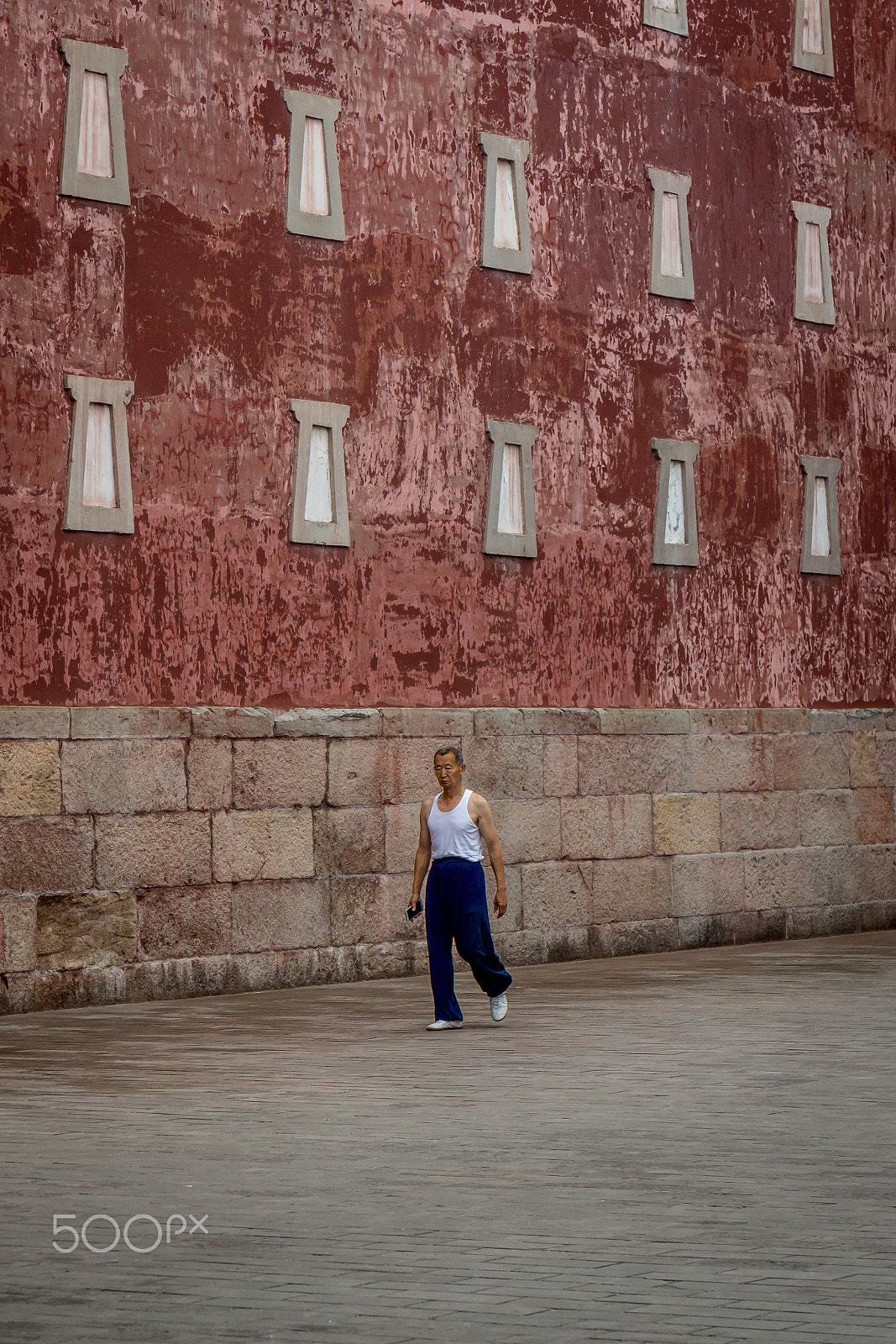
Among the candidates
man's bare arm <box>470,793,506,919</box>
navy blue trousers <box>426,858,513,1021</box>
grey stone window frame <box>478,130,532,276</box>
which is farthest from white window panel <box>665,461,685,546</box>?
navy blue trousers <box>426,858,513,1021</box>

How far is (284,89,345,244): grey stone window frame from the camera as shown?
1780 cm

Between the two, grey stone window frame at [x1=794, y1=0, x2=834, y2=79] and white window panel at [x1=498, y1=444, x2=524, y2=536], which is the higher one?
grey stone window frame at [x1=794, y1=0, x2=834, y2=79]

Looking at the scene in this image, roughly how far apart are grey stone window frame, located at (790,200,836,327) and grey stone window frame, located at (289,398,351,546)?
6.23m

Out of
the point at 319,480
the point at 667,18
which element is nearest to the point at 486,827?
the point at 319,480

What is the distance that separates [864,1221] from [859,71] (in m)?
17.7

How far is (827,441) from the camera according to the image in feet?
75.0

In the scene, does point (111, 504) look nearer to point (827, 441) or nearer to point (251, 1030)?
point (251, 1030)

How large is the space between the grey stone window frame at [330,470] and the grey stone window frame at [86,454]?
164cm

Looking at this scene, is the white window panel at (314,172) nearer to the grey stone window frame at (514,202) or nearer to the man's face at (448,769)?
the grey stone window frame at (514,202)

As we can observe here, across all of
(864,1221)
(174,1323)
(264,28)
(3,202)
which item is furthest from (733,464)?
(174,1323)

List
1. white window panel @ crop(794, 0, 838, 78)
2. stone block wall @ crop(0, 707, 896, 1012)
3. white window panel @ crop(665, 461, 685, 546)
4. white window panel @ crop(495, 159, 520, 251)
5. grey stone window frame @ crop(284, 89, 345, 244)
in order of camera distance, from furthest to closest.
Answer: white window panel @ crop(794, 0, 838, 78), white window panel @ crop(665, 461, 685, 546), white window panel @ crop(495, 159, 520, 251), grey stone window frame @ crop(284, 89, 345, 244), stone block wall @ crop(0, 707, 896, 1012)

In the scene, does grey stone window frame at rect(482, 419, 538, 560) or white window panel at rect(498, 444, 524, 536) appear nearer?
grey stone window frame at rect(482, 419, 538, 560)

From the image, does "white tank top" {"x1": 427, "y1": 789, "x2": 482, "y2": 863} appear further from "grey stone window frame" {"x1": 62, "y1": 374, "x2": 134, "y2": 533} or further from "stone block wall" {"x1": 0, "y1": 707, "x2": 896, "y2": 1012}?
"grey stone window frame" {"x1": 62, "y1": 374, "x2": 134, "y2": 533}

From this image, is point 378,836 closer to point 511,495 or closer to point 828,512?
point 511,495
